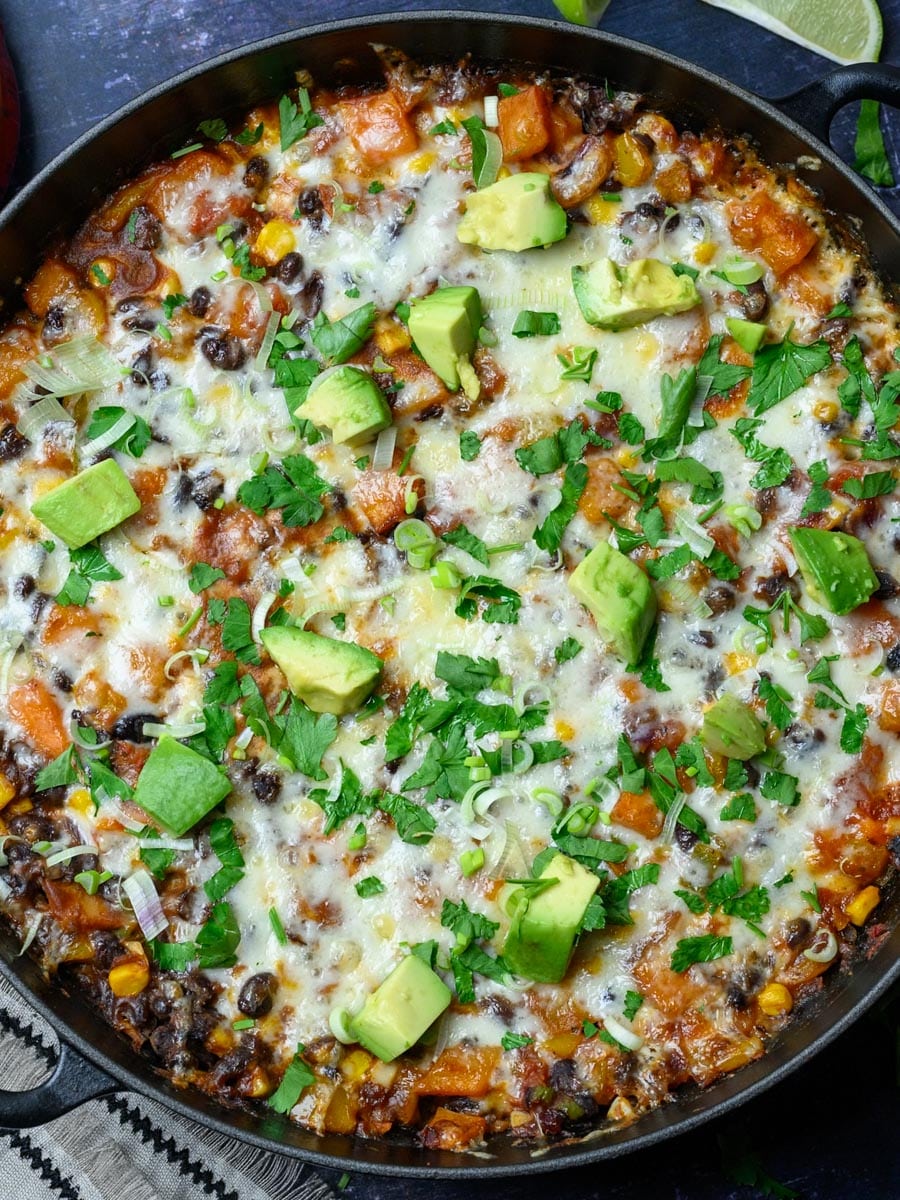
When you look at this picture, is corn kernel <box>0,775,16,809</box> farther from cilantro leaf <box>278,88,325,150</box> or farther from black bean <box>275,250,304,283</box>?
cilantro leaf <box>278,88,325,150</box>

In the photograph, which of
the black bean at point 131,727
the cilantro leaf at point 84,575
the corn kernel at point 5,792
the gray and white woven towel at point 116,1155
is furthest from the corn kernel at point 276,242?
the gray and white woven towel at point 116,1155

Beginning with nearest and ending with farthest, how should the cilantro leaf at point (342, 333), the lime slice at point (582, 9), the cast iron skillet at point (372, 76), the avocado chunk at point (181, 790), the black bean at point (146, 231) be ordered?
the cast iron skillet at point (372, 76) → the avocado chunk at point (181, 790) → the cilantro leaf at point (342, 333) → the black bean at point (146, 231) → the lime slice at point (582, 9)

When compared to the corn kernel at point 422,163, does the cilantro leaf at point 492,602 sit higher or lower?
lower

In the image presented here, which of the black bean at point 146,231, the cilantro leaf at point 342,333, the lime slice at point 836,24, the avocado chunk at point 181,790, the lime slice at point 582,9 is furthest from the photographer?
the lime slice at point 836,24

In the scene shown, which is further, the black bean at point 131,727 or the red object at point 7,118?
the red object at point 7,118

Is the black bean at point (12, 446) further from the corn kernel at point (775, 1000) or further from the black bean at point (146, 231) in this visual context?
the corn kernel at point (775, 1000)

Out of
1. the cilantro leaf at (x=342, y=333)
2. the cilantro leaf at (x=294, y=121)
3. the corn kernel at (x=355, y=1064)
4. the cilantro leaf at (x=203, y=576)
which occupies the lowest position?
the corn kernel at (x=355, y=1064)

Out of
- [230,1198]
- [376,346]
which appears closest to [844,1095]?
[230,1198]

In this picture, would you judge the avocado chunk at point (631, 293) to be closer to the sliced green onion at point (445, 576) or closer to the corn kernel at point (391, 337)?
the corn kernel at point (391, 337)
